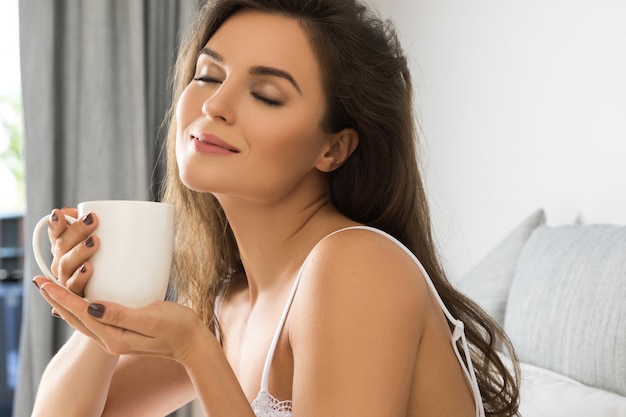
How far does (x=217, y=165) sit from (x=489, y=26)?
1.60 m

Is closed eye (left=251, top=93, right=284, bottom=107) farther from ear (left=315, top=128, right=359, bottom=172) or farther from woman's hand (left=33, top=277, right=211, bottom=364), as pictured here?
woman's hand (left=33, top=277, right=211, bottom=364)

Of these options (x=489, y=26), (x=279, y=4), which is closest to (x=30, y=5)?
(x=489, y=26)

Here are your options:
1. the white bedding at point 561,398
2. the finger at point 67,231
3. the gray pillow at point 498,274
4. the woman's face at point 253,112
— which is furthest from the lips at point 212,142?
the gray pillow at point 498,274

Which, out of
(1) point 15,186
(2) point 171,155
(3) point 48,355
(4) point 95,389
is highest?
(2) point 171,155

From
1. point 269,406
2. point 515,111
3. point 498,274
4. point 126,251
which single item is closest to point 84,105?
point 515,111

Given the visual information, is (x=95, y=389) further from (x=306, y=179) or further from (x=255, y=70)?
(x=255, y=70)

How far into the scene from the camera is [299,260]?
4.15 ft

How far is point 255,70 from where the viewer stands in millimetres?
1158

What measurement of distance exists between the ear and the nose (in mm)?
196

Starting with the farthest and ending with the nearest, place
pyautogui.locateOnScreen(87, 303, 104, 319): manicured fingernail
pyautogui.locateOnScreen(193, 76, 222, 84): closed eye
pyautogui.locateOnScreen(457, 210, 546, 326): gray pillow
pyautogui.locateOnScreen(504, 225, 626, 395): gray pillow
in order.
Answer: pyautogui.locateOnScreen(457, 210, 546, 326): gray pillow
pyautogui.locateOnScreen(504, 225, 626, 395): gray pillow
pyautogui.locateOnScreen(193, 76, 222, 84): closed eye
pyautogui.locateOnScreen(87, 303, 104, 319): manicured fingernail

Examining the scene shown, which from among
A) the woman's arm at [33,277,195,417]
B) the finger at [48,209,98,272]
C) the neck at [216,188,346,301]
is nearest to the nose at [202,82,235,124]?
the neck at [216,188,346,301]

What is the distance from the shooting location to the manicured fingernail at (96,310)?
0.90m

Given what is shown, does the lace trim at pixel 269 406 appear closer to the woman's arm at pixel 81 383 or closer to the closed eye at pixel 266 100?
the woman's arm at pixel 81 383

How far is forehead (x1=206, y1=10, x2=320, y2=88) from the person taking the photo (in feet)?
3.85
